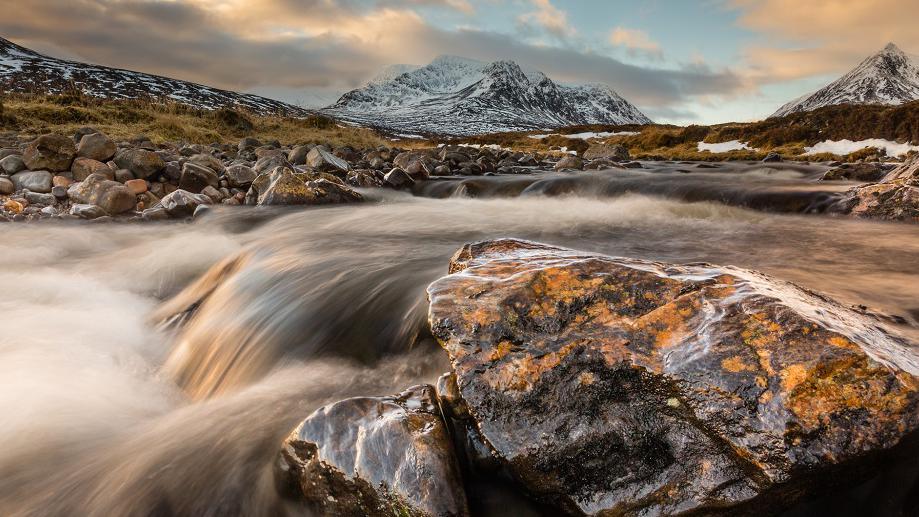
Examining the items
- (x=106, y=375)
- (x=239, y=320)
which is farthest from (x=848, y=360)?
(x=106, y=375)

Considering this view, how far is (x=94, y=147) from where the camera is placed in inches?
395

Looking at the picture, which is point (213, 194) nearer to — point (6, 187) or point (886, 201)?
point (6, 187)

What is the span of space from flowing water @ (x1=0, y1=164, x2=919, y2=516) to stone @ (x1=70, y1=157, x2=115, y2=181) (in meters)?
1.87

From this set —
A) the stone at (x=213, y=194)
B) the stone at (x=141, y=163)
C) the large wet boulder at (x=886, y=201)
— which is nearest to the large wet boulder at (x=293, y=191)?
the stone at (x=213, y=194)

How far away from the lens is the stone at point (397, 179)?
13.4 metres

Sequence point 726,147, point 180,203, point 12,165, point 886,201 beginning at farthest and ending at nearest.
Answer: point 726,147, point 12,165, point 180,203, point 886,201

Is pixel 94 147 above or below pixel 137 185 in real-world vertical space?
above

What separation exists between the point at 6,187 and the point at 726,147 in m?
33.4

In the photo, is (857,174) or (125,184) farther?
(857,174)

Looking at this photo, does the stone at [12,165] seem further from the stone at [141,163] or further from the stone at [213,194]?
the stone at [213,194]

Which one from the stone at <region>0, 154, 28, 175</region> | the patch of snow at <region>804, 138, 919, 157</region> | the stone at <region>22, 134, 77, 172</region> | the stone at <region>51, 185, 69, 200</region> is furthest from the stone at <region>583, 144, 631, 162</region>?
the stone at <region>0, 154, 28, 175</region>

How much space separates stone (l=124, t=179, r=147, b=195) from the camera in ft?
31.7

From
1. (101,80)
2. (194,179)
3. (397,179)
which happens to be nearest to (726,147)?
(397,179)

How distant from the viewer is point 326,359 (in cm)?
346
